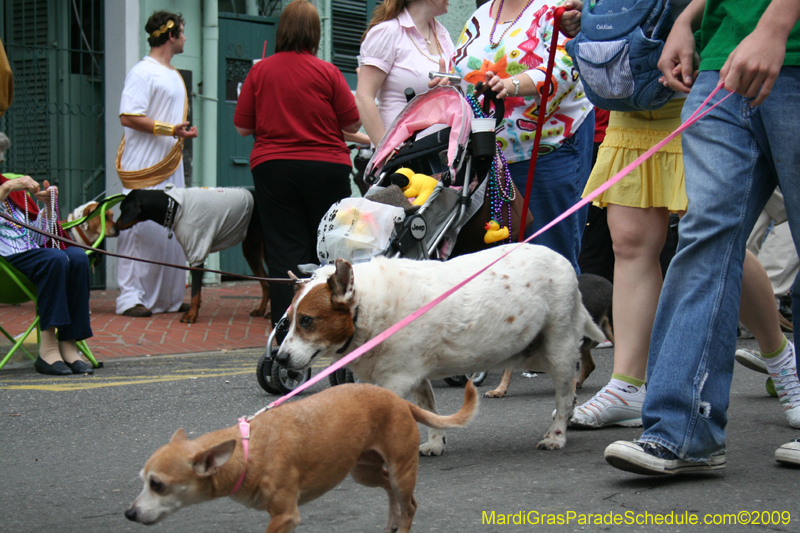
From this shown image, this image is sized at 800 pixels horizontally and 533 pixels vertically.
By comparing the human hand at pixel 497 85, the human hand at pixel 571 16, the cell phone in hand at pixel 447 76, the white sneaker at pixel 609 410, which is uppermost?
the human hand at pixel 571 16

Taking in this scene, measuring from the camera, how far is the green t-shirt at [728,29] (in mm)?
2773

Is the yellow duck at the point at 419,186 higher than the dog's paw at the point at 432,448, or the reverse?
the yellow duck at the point at 419,186

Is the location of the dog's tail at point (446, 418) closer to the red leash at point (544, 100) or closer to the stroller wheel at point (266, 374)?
the red leash at point (544, 100)

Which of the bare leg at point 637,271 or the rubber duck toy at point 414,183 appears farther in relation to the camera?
the rubber duck toy at point 414,183

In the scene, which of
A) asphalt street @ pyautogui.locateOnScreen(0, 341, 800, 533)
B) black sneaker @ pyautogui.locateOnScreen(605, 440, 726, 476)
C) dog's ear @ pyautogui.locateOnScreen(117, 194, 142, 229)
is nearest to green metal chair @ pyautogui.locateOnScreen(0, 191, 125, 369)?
asphalt street @ pyautogui.locateOnScreen(0, 341, 800, 533)

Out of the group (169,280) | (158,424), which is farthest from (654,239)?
(169,280)

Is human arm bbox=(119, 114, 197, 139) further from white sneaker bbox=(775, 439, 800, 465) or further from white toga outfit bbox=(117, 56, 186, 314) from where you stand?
white sneaker bbox=(775, 439, 800, 465)

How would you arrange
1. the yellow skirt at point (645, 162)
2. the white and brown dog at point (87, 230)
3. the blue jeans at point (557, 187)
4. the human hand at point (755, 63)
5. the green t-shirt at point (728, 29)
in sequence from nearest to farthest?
the human hand at point (755, 63)
the green t-shirt at point (728, 29)
the yellow skirt at point (645, 162)
the blue jeans at point (557, 187)
the white and brown dog at point (87, 230)

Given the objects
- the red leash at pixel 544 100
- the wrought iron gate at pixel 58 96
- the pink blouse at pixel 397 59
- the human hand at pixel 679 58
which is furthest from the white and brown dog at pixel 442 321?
the wrought iron gate at pixel 58 96

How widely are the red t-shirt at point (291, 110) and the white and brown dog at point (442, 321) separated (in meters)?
2.62

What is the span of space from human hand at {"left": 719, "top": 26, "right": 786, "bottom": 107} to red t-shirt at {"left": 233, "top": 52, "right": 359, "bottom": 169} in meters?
3.71

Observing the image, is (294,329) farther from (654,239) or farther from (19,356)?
(19,356)

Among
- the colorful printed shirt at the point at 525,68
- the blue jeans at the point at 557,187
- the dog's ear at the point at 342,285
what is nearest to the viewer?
the dog's ear at the point at 342,285

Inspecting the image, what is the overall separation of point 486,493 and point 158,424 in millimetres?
1980
